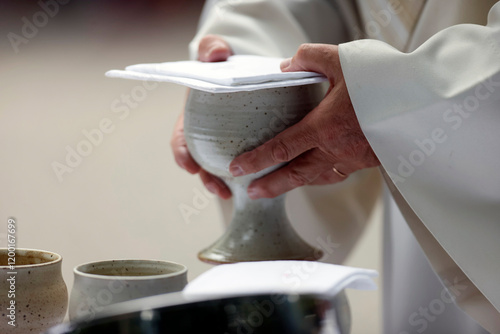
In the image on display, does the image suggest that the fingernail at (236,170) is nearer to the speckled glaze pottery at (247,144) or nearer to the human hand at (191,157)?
the speckled glaze pottery at (247,144)

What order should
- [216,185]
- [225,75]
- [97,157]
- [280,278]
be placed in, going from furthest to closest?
[97,157] < [216,185] < [225,75] < [280,278]

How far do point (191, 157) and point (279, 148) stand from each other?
255 millimetres

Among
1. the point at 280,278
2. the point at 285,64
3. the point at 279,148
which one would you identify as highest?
the point at 285,64

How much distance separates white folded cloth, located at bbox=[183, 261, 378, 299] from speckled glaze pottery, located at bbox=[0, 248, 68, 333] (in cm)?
13

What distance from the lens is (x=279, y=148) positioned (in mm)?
817

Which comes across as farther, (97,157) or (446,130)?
(97,157)

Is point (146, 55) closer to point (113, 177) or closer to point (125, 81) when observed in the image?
point (125, 81)

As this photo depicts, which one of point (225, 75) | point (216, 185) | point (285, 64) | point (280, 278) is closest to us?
point (280, 278)

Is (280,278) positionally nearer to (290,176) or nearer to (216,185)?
(290,176)

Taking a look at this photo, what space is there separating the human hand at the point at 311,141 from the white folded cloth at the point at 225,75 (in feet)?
0.07

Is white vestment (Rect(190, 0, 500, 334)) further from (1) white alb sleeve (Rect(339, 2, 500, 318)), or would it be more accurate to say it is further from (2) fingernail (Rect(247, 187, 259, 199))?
(2) fingernail (Rect(247, 187, 259, 199))

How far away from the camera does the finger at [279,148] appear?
2.68 feet

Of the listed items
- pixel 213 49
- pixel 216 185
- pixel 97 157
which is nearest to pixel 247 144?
pixel 216 185

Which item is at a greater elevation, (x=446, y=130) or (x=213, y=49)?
(x=213, y=49)
